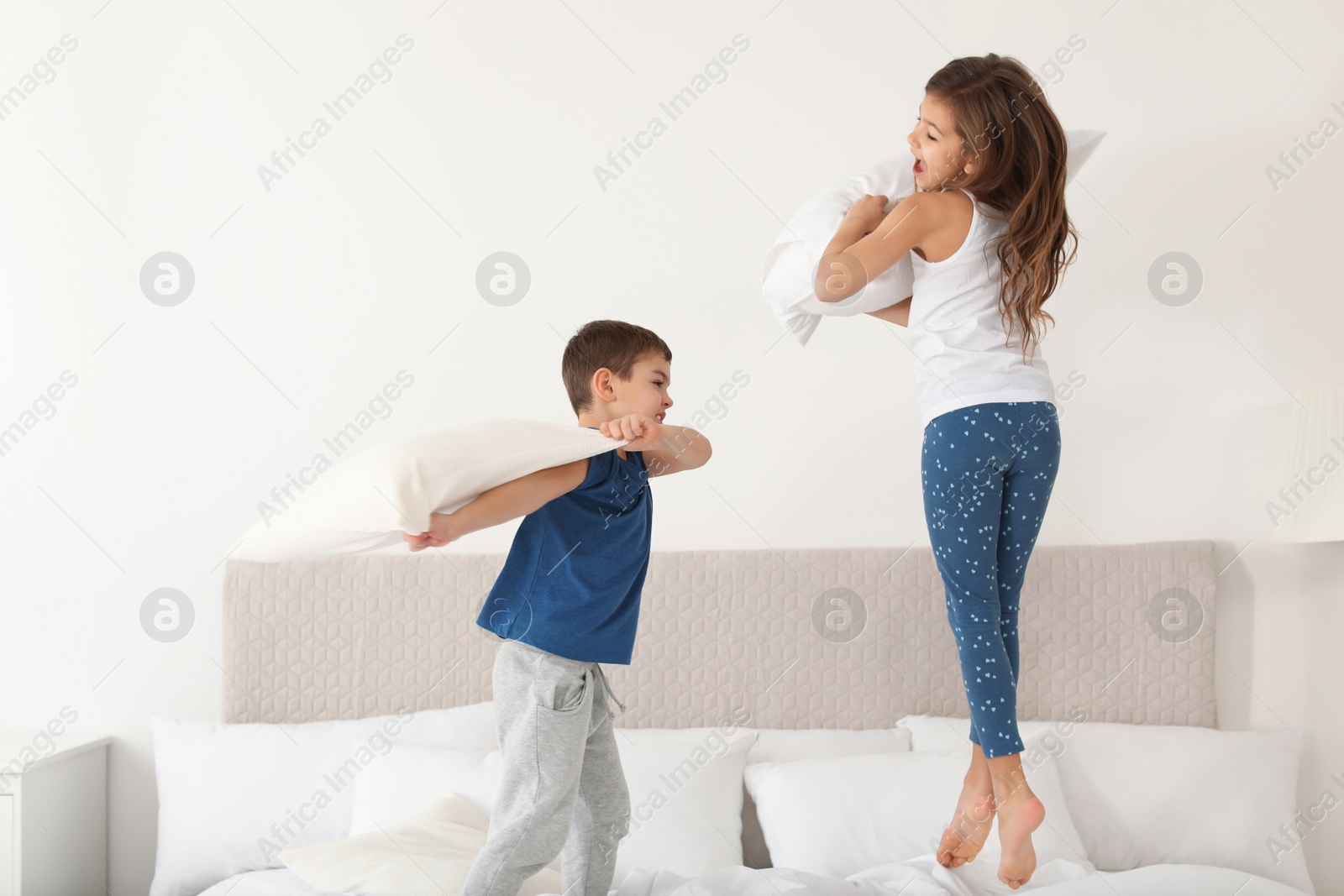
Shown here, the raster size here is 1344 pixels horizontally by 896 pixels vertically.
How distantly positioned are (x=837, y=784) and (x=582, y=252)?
4.22ft

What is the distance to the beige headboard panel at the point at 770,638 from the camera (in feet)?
6.89

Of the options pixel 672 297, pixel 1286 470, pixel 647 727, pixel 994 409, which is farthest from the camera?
pixel 672 297

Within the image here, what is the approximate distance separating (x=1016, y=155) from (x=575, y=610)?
3.11 ft

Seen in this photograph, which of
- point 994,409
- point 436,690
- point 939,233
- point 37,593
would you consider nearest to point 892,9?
point 939,233

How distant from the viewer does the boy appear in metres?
1.37

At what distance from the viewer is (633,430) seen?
4.75 feet

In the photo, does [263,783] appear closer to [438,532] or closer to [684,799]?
[684,799]

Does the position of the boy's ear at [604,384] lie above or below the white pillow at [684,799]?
above

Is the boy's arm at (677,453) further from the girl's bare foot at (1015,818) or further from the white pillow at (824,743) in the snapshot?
the white pillow at (824,743)

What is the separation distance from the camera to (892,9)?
7.54 feet

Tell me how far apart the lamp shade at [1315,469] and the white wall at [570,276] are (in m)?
0.16

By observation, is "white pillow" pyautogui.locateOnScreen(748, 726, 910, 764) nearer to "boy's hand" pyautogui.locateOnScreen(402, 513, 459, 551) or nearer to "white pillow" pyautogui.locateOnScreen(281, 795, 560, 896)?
"white pillow" pyautogui.locateOnScreen(281, 795, 560, 896)

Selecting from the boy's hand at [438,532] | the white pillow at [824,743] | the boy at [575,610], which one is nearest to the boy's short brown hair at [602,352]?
the boy at [575,610]

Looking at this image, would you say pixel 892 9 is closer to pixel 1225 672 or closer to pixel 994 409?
pixel 994 409
